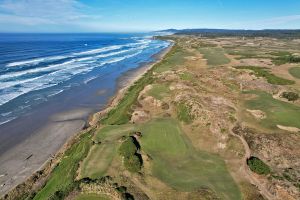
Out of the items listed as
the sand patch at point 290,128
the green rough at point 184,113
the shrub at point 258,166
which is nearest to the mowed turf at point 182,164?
the shrub at point 258,166

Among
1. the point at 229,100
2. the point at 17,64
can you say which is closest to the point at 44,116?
the point at 229,100

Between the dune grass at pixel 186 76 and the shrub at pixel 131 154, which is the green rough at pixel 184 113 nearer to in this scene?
the shrub at pixel 131 154

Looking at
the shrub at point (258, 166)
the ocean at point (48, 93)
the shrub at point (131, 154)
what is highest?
the shrub at point (131, 154)

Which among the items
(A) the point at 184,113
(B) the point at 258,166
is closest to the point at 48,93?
(A) the point at 184,113

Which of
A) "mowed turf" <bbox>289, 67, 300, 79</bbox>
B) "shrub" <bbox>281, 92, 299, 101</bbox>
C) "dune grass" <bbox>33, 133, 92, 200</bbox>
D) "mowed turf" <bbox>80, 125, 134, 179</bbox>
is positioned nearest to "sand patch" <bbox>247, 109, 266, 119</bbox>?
"shrub" <bbox>281, 92, 299, 101</bbox>

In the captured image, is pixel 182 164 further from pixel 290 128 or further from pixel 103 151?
pixel 290 128

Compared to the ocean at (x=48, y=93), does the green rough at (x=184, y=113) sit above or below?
above
